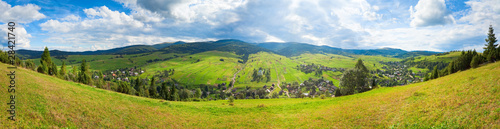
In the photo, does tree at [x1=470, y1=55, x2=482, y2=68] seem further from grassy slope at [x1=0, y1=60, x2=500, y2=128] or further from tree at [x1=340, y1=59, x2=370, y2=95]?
grassy slope at [x1=0, y1=60, x2=500, y2=128]

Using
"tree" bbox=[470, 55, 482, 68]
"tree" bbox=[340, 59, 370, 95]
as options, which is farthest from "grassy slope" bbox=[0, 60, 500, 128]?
"tree" bbox=[340, 59, 370, 95]

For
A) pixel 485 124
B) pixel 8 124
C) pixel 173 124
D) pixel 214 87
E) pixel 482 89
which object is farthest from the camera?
pixel 214 87

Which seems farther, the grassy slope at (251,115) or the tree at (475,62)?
the tree at (475,62)

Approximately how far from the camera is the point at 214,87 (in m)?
192

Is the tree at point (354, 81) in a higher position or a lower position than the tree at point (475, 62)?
lower

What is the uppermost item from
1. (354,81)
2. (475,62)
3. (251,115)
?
(475,62)

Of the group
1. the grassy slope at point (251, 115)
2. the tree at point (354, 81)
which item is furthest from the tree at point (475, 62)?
the grassy slope at point (251, 115)

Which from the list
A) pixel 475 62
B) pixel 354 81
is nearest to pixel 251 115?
pixel 354 81

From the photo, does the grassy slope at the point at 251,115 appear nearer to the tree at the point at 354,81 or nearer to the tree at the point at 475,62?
the tree at the point at 475,62

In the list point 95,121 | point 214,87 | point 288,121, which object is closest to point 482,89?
point 288,121

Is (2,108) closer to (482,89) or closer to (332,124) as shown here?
(332,124)

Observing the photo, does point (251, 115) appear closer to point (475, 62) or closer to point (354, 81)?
point (354, 81)

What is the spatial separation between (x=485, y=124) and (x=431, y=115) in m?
3.55

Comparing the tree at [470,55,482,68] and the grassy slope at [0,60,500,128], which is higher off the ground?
the tree at [470,55,482,68]
